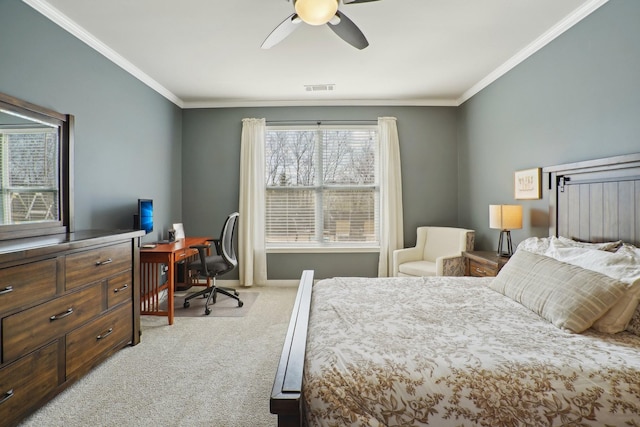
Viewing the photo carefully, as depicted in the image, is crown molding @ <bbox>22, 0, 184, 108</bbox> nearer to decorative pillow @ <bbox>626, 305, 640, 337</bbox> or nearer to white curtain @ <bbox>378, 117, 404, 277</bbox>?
white curtain @ <bbox>378, 117, 404, 277</bbox>

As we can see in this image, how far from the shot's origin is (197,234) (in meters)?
4.80

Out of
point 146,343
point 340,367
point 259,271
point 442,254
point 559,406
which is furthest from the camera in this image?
point 259,271

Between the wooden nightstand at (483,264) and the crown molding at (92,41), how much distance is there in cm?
425

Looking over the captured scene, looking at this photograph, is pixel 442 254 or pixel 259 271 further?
pixel 259 271

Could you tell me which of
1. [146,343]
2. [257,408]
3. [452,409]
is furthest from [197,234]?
[452,409]

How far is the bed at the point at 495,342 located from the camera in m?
1.12

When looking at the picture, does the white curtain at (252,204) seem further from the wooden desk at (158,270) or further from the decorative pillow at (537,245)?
the decorative pillow at (537,245)

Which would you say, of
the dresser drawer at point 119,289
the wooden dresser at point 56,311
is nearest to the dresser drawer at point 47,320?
the wooden dresser at point 56,311

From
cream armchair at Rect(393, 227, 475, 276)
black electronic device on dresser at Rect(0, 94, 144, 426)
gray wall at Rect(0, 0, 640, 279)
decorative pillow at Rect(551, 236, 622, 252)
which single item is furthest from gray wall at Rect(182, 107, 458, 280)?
decorative pillow at Rect(551, 236, 622, 252)

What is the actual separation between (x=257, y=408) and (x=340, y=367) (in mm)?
1037

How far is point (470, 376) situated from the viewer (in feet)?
3.87

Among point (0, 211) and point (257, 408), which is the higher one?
point (0, 211)

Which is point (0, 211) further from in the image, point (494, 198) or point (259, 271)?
point (494, 198)

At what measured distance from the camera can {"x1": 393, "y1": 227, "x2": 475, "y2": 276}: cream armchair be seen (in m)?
3.71
